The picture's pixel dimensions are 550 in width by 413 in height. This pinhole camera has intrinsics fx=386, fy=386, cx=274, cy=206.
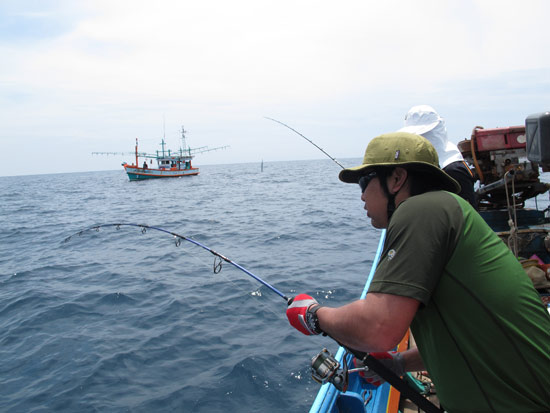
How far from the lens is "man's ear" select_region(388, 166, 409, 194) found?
1.61 metres

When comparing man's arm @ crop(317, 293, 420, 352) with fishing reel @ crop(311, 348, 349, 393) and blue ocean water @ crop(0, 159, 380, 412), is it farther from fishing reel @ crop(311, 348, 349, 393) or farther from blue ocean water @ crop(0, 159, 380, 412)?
blue ocean water @ crop(0, 159, 380, 412)

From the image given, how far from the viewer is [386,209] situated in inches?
64.9

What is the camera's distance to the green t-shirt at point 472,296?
49.9 inches

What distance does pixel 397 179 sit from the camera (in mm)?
1620

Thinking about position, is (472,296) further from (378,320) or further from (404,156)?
(404,156)

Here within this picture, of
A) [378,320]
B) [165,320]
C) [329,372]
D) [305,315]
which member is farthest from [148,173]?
[378,320]

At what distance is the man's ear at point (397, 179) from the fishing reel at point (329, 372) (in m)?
1.09

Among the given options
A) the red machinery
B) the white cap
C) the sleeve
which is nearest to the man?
the sleeve

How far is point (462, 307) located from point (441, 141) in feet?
9.07

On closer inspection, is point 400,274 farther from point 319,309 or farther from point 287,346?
point 287,346

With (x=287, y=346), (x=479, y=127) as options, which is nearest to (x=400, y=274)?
(x=287, y=346)

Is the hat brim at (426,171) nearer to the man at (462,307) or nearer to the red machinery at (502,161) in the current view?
the man at (462,307)

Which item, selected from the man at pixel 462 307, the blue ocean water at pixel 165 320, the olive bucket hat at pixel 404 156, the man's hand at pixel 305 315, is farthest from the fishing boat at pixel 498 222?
the blue ocean water at pixel 165 320

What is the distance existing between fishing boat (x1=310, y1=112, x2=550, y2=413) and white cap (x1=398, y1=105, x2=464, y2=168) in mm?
638
